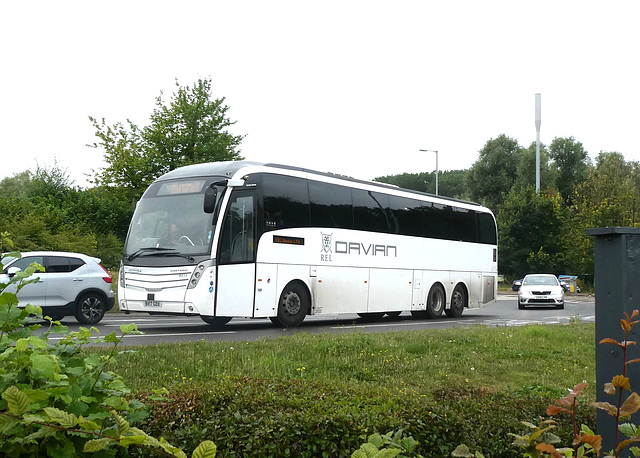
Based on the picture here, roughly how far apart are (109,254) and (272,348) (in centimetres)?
2655

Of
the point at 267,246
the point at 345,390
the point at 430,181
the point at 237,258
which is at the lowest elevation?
the point at 345,390

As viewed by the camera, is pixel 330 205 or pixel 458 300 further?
pixel 458 300

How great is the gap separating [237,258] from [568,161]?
70419 mm

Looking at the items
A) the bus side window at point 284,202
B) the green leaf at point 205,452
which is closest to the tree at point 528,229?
the bus side window at point 284,202

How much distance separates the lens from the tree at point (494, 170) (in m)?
77.5

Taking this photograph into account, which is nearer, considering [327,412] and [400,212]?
[327,412]

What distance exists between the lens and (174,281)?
14.6 metres

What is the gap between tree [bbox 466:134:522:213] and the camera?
77500 mm

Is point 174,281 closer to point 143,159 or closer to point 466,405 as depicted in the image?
point 466,405

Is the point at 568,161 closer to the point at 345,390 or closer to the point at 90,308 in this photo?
the point at 90,308

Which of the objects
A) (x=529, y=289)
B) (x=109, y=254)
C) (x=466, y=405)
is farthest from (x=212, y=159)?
(x=466, y=405)

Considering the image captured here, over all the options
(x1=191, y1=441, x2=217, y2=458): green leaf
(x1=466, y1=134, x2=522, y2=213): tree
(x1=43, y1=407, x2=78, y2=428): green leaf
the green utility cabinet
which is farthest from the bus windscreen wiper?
(x1=466, y1=134, x2=522, y2=213): tree

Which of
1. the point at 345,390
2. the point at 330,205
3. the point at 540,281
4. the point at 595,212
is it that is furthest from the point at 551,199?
the point at 345,390

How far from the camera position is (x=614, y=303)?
12.1 feet
